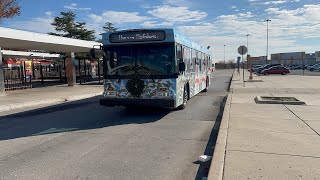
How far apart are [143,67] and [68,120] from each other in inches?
118

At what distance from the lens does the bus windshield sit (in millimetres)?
10859

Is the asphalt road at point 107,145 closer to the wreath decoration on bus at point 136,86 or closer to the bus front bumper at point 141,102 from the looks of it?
the bus front bumper at point 141,102

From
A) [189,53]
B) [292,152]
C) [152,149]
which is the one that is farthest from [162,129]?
[189,53]

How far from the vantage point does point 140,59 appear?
11047 mm

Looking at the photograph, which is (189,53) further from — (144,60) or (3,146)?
(3,146)

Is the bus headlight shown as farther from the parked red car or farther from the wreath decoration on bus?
the parked red car

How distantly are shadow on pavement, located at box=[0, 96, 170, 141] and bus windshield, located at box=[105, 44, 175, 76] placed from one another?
5.12ft

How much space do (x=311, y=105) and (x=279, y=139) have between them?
644 centimetres

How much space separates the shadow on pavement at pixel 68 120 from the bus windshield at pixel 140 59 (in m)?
1.56

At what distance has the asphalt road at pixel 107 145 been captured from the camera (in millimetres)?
5602

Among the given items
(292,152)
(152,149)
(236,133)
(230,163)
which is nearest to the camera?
(230,163)

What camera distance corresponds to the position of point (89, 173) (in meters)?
5.49

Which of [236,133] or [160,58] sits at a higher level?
[160,58]

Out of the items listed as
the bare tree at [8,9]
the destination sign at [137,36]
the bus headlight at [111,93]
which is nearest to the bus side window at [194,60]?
the destination sign at [137,36]
